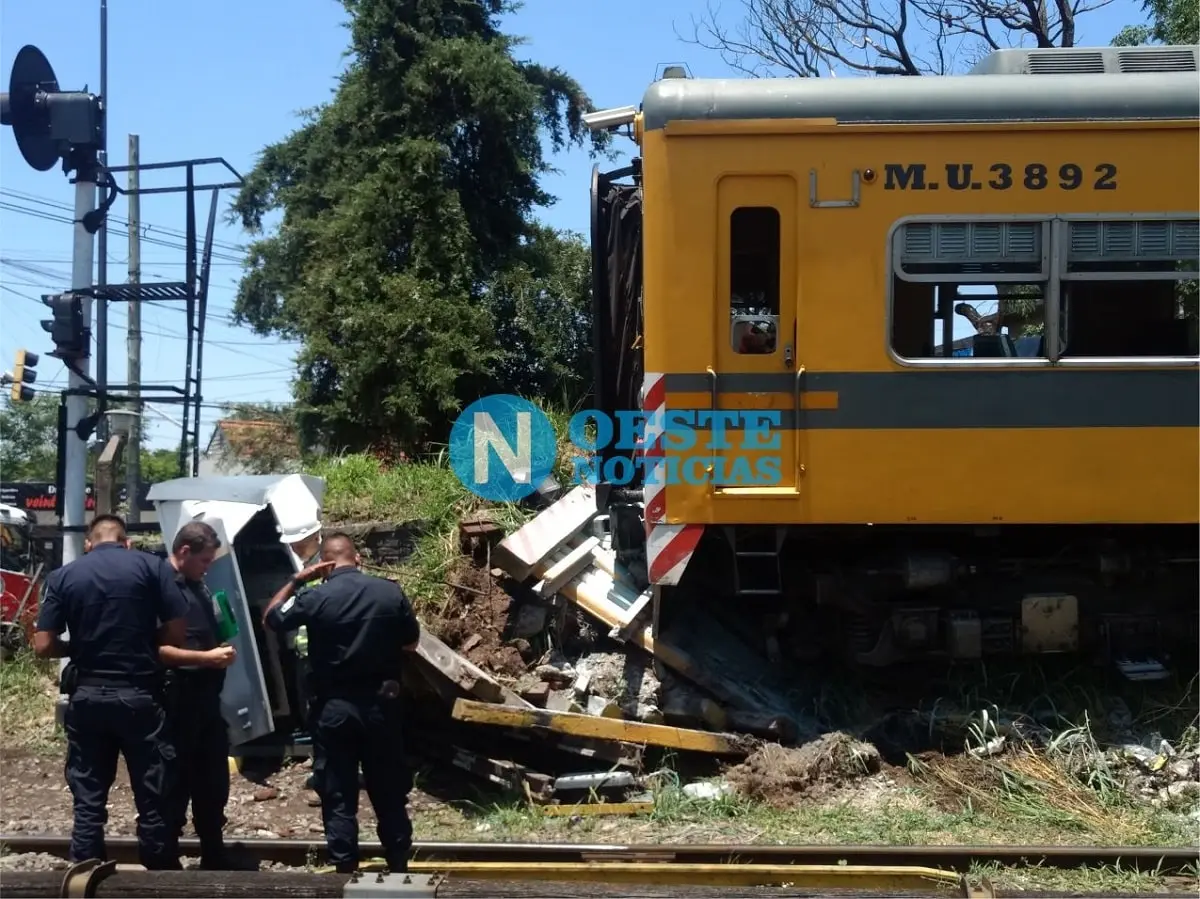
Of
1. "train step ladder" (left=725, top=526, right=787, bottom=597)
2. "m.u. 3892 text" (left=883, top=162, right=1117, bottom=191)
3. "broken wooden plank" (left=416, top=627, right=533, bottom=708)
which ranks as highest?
"m.u. 3892 text" (left=883, top=162, right=1117, bottom=191)

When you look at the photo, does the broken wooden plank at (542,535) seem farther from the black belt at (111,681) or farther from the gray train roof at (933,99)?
the black belt at (111,681)

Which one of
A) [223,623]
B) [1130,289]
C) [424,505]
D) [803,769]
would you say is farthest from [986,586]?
[223,623]

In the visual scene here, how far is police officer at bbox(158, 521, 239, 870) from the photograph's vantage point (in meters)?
5.43

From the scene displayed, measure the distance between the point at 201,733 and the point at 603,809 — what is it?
2.26 meters

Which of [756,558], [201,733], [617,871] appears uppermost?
[756,558]

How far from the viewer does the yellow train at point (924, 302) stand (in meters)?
6.65

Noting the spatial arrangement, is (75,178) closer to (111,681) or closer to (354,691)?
(111,681)

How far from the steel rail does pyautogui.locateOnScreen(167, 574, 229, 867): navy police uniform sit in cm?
27

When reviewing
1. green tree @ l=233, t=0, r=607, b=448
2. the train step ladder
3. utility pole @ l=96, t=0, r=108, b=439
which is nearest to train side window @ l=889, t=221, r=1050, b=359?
the train step ladder

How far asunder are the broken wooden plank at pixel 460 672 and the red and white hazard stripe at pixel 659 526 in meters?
1.12

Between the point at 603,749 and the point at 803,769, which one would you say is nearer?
the point at 803,769

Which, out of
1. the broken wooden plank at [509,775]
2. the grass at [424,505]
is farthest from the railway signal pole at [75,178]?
the broken wooden plank at [509,775]

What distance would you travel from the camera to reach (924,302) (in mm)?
6699
